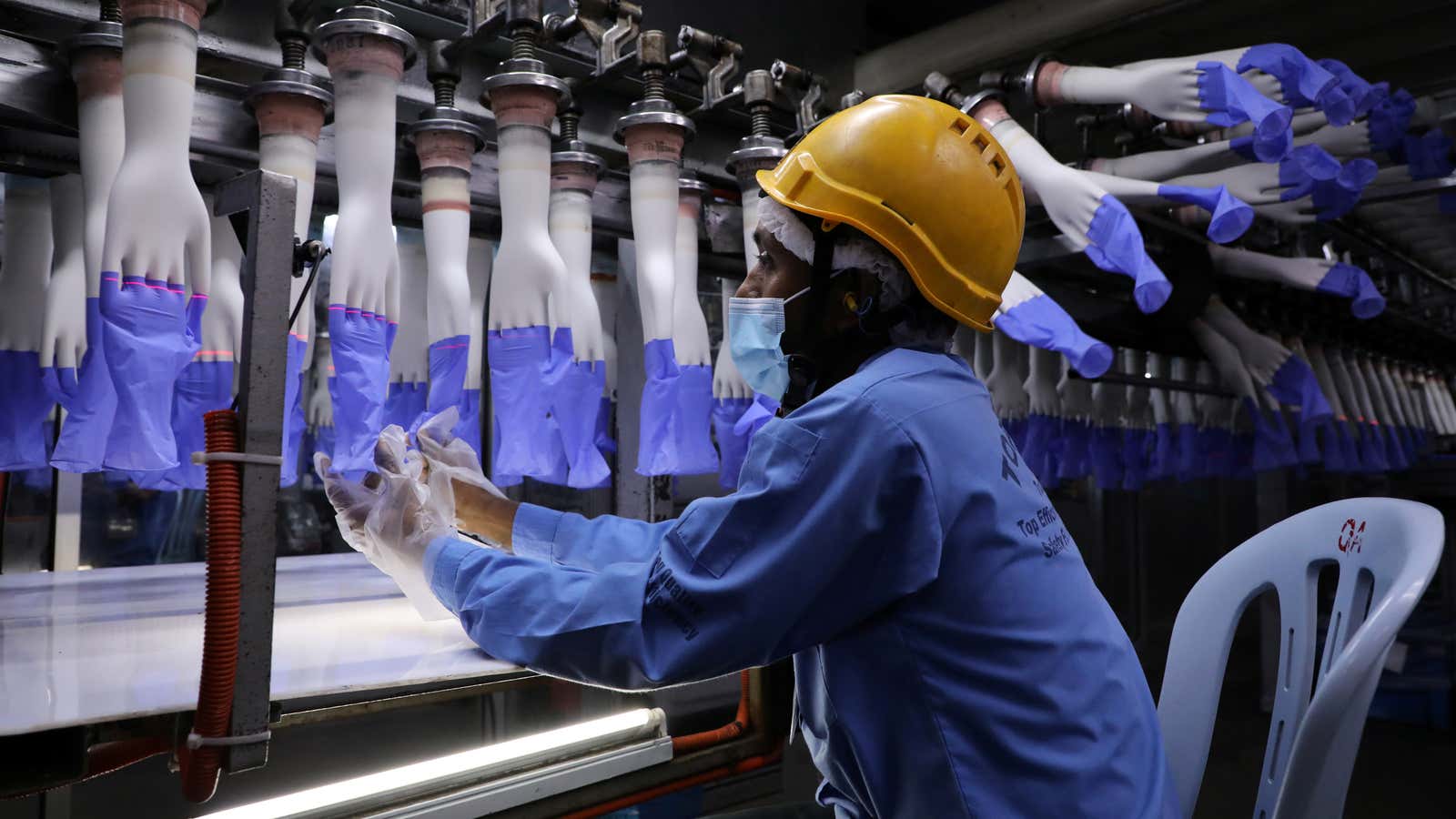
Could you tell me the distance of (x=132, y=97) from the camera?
1.28 meters

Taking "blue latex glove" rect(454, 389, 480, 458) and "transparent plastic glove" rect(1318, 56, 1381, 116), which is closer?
Result: "blue latex glove" rect(454, 389, 480, 458)

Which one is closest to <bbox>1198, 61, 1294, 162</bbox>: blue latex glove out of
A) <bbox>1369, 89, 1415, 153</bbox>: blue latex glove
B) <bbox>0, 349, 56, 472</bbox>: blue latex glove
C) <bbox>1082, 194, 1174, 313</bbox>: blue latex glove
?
<bbox>1082, 194, 1174, 313</bbox>: blue latex glove

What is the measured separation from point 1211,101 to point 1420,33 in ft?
5.27

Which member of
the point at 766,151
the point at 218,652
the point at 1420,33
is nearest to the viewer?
the point at 218,652

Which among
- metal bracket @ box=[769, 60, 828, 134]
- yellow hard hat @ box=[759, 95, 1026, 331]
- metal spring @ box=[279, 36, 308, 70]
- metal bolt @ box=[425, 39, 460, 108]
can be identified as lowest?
yellow hard hat @ box=[759, 95, 1026, 331]

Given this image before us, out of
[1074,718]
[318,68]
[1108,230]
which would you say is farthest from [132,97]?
[1108,230]

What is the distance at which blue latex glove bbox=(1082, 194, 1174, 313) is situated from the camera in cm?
192

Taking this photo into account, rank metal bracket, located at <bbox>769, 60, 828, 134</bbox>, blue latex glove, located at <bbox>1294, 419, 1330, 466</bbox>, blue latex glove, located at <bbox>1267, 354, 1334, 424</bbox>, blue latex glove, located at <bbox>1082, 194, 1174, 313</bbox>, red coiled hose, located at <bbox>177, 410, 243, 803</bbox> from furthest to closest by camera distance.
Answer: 1. blue latex glove, located at <bbox>1294, 419, 1330, 466</bbox>
2. blue latex glove, located at <bbox>1267, 354, 1334, 424</bbox>
3. metal bracket, located at <bbox>769, 60, 828, 134</bbox>
4. blue latex glove, located at <bbox>1082, 194, 1174, 313</bbox>
5. red coiled hose, located at <bbox>177, 410, 243, 803</bbox>

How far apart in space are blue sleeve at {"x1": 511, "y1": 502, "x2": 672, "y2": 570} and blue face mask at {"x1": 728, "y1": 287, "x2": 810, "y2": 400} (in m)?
0.26

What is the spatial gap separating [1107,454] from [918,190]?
2.42 m

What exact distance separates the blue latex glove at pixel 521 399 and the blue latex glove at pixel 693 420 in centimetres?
30

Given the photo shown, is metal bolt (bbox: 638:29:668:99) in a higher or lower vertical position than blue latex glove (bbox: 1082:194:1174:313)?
higher

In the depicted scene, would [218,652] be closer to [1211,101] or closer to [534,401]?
[534,401]

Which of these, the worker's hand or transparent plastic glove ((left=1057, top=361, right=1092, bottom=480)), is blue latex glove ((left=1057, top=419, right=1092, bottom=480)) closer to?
transparent plastic glove ((left=1057, top=361, right=1092, bottom=480))
